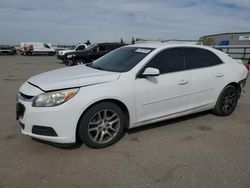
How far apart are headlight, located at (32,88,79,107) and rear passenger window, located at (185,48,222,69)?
2.41m

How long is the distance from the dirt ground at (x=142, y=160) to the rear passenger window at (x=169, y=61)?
3.68 feet

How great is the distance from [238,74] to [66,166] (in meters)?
4.15

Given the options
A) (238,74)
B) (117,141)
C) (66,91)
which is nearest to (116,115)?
(117,141)

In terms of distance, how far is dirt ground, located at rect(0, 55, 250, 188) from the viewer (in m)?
3.12

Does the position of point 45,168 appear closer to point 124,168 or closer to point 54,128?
point 54,128

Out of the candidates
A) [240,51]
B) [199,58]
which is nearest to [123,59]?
[199,58]

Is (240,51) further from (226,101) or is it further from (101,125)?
(101,125)

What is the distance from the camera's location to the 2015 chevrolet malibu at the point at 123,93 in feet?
12.0

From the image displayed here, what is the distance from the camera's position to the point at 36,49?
3847 centimetres

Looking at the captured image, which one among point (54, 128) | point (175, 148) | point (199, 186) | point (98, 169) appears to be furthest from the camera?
point (175, 148)

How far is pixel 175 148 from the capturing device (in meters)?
4.04

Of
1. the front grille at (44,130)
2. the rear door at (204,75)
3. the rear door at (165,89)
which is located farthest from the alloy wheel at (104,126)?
the rear door at (204,75)

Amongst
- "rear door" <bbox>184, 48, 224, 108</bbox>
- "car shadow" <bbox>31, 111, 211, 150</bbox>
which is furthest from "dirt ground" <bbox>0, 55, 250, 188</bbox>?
"rear door" <bbox>184, 48, 224, 108</bbox>

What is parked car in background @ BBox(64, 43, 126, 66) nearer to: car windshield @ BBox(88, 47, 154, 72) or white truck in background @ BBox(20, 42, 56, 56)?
car windshield @ BBox(88, 47, 154, 72)
